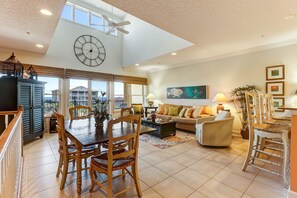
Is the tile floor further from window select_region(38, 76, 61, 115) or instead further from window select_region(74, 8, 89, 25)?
window select_region(74, 8, 89, 25)

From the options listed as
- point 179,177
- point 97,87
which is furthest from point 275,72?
point 97,87

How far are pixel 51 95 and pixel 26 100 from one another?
1.57m

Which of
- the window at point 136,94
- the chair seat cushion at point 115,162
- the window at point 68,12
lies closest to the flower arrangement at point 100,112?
the chair seat cushion at point 115,162

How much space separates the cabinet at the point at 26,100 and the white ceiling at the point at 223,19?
9.92 feet

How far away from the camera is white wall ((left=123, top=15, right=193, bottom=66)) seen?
14.4ft

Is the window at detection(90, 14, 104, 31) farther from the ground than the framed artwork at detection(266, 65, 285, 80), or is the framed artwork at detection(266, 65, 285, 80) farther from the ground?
the window at detection(90, 14, 104, 31)

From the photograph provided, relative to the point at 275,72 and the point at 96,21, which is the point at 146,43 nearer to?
the point at 96,21

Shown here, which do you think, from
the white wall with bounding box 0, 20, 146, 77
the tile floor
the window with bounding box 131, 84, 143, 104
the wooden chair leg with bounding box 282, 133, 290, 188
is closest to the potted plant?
the tile floor

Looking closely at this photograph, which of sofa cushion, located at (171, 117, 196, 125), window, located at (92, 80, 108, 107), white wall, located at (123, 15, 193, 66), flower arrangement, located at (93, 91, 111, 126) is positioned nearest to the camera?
flower arrangement, located at (93, 91, 111, 126)

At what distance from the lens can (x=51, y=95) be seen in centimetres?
524

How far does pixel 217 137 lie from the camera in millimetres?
3438

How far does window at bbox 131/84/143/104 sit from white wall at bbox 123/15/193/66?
136 centimetres

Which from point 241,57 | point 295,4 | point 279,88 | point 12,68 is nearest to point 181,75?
point 241,57

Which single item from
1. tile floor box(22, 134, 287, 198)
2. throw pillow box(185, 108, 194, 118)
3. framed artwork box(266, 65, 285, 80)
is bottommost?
tile floor box(22, 134, 287, 198)
